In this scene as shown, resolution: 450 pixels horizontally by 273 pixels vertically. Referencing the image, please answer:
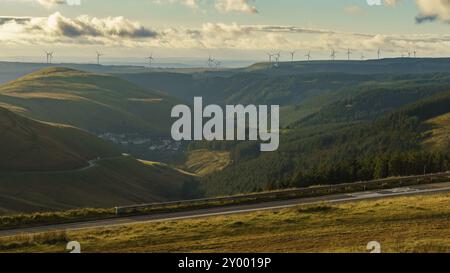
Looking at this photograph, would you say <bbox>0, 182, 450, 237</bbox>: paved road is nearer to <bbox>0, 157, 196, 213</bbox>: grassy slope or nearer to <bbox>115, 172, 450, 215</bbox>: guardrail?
<bbox>115, 172, 450, 215</bbox>: guardrail

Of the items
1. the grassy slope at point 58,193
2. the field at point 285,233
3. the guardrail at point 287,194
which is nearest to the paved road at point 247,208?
the guardrail at point 287,194

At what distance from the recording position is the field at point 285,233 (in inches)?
1310

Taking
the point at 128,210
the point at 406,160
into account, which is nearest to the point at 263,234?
the point at 128,210

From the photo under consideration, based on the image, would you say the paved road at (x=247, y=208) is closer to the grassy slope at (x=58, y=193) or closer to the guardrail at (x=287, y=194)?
the guardrail at (x=287, y=194)

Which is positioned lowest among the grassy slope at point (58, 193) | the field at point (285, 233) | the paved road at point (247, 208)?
the grassy slope at point (58, 193)

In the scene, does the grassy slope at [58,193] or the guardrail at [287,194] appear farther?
the grassy slope at [58,193]

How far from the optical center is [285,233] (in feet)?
125

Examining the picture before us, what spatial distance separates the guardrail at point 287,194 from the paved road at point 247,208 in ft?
5.18

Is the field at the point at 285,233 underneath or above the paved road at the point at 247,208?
above

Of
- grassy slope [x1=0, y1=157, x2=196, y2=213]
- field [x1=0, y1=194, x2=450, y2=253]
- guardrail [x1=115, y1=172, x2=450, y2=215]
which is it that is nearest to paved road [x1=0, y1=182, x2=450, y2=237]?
guardrail [x1=115, y1=172, x2=450, y2=215]

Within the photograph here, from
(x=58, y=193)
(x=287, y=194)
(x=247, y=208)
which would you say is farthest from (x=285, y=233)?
(x=58, y=193)
